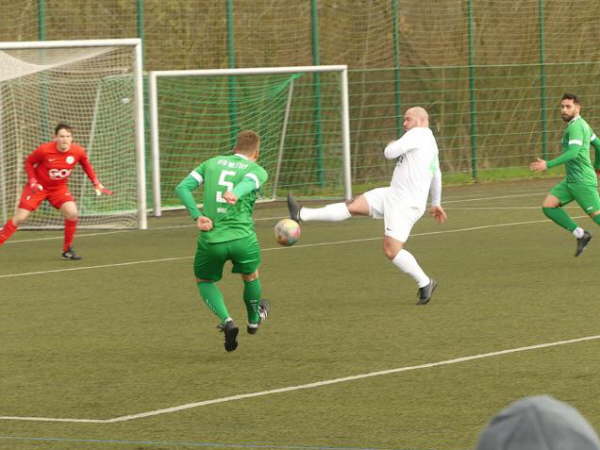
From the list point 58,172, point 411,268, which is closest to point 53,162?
point 58,172

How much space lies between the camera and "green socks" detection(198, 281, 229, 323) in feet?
26.7

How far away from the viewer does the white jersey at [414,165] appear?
10766 millimetres

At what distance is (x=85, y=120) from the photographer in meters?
19.8

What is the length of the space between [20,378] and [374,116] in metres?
19.0

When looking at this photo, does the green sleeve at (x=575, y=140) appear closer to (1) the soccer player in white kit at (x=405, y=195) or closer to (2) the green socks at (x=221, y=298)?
(1) the soccer player in white kit at (x=405, y=195)

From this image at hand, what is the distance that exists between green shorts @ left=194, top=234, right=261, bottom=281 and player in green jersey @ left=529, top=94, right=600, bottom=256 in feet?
18.9

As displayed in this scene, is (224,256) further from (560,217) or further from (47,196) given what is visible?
(47,196)

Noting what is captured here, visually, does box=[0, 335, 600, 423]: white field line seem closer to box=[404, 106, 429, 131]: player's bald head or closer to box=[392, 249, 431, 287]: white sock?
box=[392, 249, 431, 287]: white sock

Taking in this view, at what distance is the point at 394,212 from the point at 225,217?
2847 mm

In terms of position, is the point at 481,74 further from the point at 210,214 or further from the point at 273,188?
the point at 210,214

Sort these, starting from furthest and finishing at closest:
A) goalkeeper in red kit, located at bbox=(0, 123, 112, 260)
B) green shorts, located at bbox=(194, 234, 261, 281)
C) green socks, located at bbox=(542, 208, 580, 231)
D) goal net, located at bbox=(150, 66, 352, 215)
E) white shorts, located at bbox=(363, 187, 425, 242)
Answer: goal net, located at bbox=(150, 66, 352, 215) < goalkeeper in red kit, located at bbox=(0, 123, 112, 260) < green socks, located at bbox=(542, 208, 580, 231) < white shorts, located at bbox=(363, 187, 425, 242) < green shorts, located at bbox=(194, 234, 261, 281)

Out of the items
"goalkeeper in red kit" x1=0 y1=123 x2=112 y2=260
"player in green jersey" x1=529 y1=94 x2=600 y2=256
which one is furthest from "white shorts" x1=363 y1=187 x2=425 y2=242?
"goalkeeper in red kit" x1=0 y1=123 x2=112 y2=260

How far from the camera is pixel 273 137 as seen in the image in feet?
77.5

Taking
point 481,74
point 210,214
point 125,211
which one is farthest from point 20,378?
point 481,74
